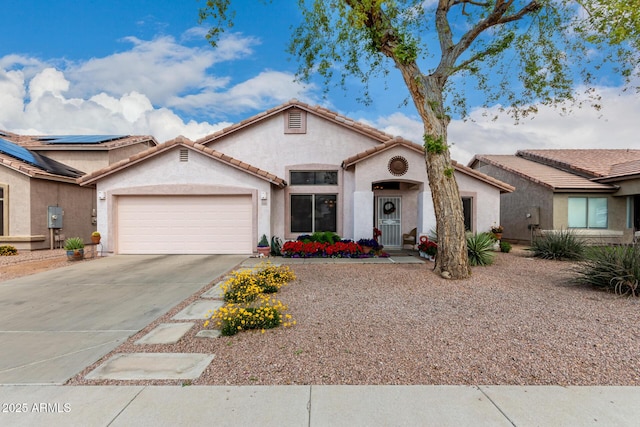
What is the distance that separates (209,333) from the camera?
14.9 feet

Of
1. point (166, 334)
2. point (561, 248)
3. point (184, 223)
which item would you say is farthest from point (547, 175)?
point (166, 334)

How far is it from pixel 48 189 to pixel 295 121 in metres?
11.2

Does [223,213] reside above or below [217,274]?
above

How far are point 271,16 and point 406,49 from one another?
5078mm

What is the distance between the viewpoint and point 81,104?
81.4ft

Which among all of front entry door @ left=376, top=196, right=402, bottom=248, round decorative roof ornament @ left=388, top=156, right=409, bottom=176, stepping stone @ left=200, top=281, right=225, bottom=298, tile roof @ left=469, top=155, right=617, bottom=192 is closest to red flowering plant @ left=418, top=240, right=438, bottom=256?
front entry door @ left=376, top=196, right=402, bottom=248

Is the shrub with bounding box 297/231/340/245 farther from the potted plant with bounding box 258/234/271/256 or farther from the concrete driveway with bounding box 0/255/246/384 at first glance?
the concrete driveway with bounding box 0/255/246/384

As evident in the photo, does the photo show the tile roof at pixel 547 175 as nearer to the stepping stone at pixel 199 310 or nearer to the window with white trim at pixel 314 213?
the window with white trim at pixel 314 213

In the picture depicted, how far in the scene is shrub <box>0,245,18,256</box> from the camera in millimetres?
12531

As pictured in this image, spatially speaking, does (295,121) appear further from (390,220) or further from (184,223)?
(184,223)

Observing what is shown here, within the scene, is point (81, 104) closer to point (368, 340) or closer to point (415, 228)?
point (415, 228)

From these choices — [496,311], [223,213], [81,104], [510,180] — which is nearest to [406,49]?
[496,311]

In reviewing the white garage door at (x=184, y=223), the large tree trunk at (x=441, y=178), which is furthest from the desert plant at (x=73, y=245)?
the large tree trunk at (x=441, y=178)
